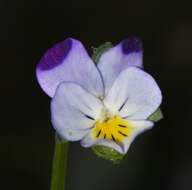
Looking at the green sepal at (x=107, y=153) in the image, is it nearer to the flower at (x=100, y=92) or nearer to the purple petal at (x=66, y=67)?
the flower at (x=100, y=92)

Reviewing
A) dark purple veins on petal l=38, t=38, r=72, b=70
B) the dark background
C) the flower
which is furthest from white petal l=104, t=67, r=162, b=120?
the dark background

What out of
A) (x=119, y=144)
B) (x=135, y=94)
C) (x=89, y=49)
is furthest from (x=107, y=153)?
(x=89, y=49)

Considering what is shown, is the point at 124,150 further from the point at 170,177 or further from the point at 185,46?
the point at 185,46

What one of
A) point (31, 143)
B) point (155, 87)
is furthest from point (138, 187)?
point (155, 87)

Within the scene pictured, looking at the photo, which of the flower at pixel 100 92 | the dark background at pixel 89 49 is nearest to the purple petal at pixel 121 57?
the flower at pixel 100 92

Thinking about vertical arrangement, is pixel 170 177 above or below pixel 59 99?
below

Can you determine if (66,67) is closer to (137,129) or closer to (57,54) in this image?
(57,54)

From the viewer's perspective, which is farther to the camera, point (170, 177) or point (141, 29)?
point (141, 29)

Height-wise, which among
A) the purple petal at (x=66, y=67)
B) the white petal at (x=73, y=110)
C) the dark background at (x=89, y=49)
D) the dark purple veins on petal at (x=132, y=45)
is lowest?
the dark background at (x=89, y=49)
